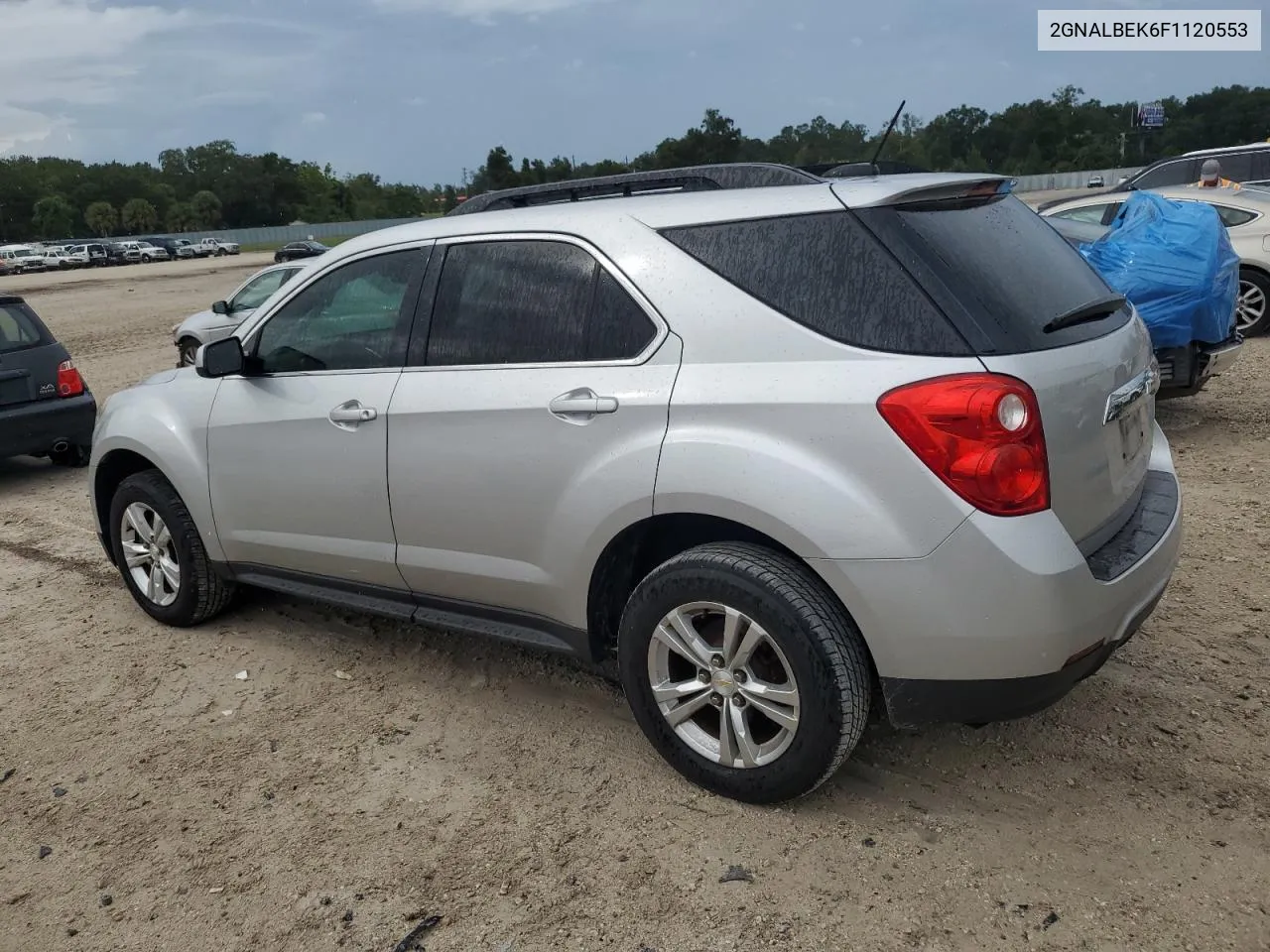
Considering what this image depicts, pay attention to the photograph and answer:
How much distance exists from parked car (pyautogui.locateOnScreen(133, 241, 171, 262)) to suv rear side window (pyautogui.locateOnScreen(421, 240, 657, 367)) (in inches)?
2525

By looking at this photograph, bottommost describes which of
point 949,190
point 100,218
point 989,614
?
point 989,614

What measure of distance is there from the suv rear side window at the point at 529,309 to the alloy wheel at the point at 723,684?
845 millimetres

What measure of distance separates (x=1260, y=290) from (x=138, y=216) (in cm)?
11197

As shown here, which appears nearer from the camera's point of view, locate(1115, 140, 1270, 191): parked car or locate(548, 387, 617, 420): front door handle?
locate(548, 387, 617, 420): front door handle

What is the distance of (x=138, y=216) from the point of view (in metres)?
104

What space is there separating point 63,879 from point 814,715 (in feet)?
7.27

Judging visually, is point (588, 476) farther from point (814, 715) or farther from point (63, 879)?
point (63, 879)

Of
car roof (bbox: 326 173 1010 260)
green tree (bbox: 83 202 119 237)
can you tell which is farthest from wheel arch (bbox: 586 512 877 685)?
green tree (bbox: 83 202 119 237)

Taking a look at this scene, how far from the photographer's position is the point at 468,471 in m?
3.40

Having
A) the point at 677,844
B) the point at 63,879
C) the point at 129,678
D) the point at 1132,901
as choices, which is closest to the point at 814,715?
the point at 677,844

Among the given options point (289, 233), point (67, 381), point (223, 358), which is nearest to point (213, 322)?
point (67, 381)

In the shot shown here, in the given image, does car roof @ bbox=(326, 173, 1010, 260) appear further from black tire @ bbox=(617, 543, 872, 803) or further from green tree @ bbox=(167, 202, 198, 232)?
green tree @ bbox=(167, 202, 198, 232)

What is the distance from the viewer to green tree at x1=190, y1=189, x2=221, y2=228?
352ft

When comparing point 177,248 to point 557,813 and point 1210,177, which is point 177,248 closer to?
point 1210,177
